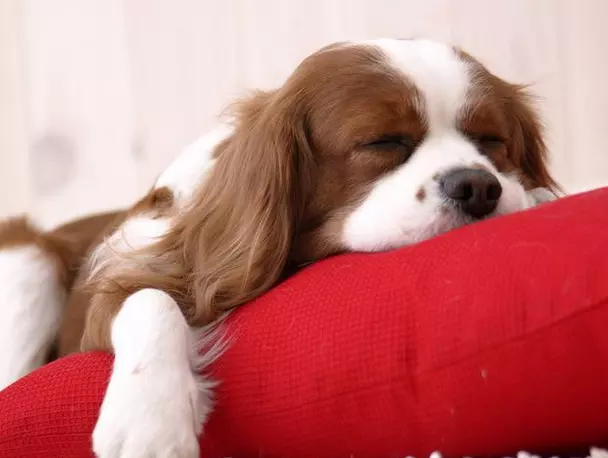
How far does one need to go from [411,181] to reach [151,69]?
6.32 ft

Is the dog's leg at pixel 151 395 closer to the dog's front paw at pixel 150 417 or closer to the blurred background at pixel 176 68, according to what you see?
the dog's front paw at pixel 150 417

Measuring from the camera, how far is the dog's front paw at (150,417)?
3.27ft

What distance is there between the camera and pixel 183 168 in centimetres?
178

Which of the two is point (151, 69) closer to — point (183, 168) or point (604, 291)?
point (183, 168)

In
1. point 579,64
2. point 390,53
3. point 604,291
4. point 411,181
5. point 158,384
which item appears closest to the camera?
point 604,291

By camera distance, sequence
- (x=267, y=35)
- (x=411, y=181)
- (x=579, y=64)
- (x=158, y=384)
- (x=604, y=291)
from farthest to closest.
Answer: (x=267, y=35) → (x=579, y=64) → (x=411, y=181) → (x=158, y=384) → (x=604, y=291)

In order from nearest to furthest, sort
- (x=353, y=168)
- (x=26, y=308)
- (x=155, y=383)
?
1. (x=155, y=383)
2. (x=353, y=168)
3. (x=26, y=308)

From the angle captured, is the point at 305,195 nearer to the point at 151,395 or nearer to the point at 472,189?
the point at 472,189

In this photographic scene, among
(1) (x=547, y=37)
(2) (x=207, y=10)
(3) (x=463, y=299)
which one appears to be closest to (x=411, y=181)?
(3) (x=463, y=299)

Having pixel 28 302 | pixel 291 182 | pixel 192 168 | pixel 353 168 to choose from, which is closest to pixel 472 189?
pixel 353 168

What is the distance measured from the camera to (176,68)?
300cm

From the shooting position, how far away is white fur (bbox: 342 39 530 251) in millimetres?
1247

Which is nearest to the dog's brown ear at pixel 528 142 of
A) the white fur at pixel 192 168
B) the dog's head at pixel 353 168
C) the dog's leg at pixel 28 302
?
the dog's head at pixel 353 168

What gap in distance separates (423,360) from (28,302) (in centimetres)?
128
